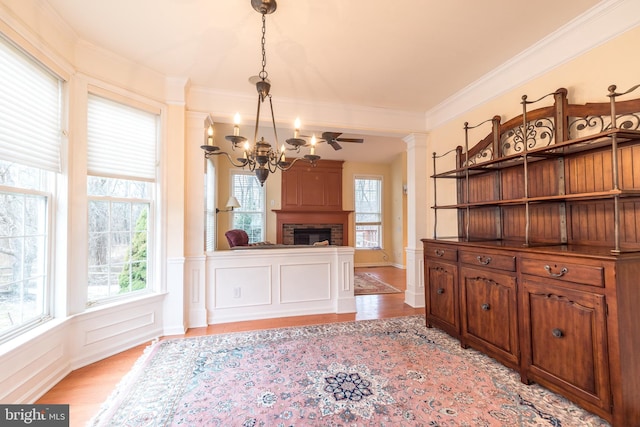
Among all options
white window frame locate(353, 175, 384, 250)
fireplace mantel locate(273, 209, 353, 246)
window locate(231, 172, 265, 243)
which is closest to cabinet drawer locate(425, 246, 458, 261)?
fireplace mantel locate(273, 209, 353, 246)

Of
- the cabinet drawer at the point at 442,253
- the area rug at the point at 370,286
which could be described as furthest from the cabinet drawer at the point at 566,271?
the area rug at the point at 370,286

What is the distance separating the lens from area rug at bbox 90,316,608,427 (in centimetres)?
166

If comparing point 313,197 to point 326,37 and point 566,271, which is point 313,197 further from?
point 566,271

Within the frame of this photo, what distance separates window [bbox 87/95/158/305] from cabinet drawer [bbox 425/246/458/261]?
301 cm

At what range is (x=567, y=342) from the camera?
171 centimetres

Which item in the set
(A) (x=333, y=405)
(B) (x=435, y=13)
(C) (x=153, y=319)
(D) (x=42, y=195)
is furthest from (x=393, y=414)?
(D) (x=42, y=195)

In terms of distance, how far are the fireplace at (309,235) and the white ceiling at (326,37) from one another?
4.35 metres

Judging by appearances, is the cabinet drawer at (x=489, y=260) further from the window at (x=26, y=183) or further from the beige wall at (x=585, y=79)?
the window at (x=26, y=183)

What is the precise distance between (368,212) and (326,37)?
224 inches

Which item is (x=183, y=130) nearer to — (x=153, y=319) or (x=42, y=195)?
(x=42, y=195)

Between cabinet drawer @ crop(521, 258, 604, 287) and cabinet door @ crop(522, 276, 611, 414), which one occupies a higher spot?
cabinet drawer @ crop(521, 258, 604, 287)

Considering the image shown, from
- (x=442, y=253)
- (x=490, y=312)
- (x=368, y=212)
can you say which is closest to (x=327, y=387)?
(x=490, y=312)

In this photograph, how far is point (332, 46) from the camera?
94.1 inches

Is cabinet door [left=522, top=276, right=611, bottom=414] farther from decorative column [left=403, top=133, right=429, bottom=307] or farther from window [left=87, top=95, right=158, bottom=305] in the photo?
window [left=87, top=95, right=158, bottom=305]
